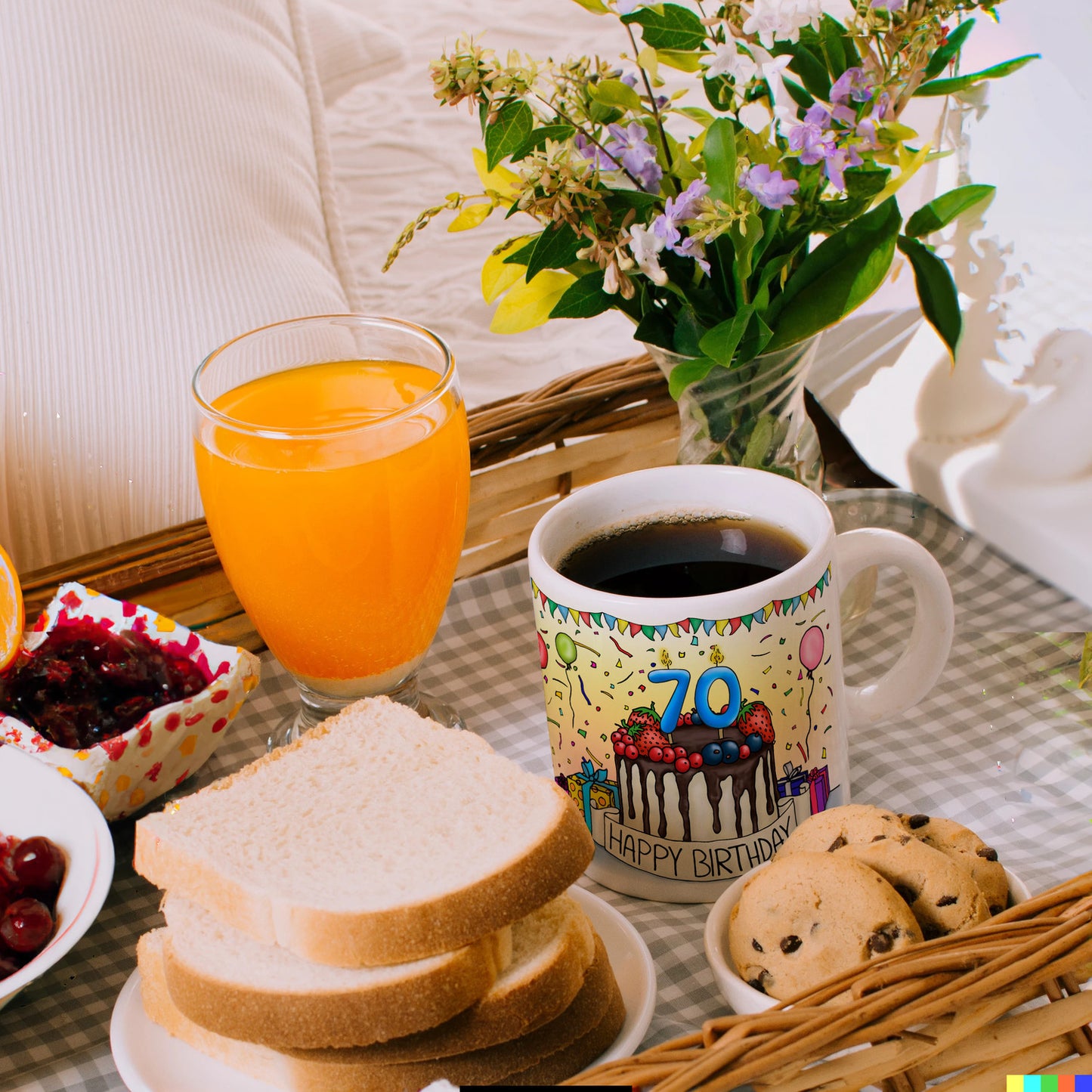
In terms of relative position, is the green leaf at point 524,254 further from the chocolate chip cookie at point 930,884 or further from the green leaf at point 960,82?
the chocolate chip cookie at point 930,884

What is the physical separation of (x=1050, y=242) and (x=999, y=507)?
0.66 ft

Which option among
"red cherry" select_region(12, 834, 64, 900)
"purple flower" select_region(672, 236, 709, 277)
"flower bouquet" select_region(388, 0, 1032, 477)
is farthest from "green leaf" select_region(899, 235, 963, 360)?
"red cherry" select_region(12, 834, 64, 900)

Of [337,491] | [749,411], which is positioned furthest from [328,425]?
[749,411]

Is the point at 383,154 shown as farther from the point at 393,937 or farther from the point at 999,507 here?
the point at 393,937

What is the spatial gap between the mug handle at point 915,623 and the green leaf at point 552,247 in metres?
0.23

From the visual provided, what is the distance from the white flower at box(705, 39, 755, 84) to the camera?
67cm

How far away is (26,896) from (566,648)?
0.29 metres

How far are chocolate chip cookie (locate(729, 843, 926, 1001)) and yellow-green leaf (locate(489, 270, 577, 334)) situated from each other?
1.38 feet

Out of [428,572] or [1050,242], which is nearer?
[428,572]

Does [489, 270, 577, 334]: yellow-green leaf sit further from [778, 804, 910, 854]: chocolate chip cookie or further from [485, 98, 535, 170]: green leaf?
[778, 804, 910, 854]: chocolate chip cookie

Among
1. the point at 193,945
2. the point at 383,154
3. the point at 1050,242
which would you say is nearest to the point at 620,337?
the point at 383,154

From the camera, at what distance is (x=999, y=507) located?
3.14 ft

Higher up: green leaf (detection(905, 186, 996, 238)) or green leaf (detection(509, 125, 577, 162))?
green leaf (detection(509, 125, 577, 162))

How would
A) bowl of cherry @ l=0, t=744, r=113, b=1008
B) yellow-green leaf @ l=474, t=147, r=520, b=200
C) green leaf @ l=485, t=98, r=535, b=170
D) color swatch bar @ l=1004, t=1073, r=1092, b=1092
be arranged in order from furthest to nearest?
yellow-green leaf @ l=474, t=147, r=520, b=200 → green leaf @ l=485, t=98, r=535, b=170 → bowl of cherry @ l=0, t=744, r=113, b=1008 → color swatch bar @ l=1004, t=1073, r=1092, b=1092
